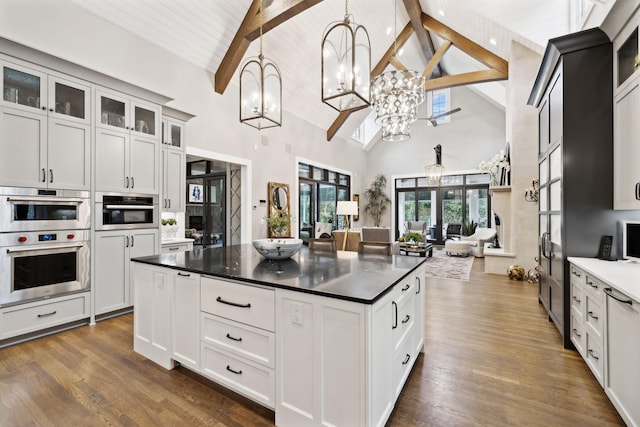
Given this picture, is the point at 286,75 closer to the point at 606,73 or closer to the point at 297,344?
the point at 606,73

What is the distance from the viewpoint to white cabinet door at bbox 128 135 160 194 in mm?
3613

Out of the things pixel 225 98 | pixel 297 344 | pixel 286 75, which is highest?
pixel 286 75

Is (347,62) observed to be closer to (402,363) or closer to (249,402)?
(402,363)

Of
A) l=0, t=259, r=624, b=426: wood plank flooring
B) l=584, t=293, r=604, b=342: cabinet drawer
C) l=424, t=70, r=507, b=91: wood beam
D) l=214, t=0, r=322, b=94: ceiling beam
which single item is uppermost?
l=424, t=70, r=507, b=91: wood beam

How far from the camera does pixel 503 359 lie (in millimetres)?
2498

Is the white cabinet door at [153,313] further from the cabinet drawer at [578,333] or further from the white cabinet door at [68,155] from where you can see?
the cabinet drawer at [578,333]

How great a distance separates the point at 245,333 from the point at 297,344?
0.41 metres

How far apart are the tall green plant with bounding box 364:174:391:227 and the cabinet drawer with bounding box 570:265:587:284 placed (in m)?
8.86

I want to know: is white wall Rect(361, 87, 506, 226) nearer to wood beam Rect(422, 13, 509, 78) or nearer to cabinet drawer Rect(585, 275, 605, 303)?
wood beam Rect(422, 13, 509, 78)

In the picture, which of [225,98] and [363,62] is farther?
[225,98]

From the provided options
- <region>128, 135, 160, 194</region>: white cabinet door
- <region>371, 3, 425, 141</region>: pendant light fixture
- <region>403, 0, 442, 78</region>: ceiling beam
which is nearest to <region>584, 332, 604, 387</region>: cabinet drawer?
<region>371, 3, 425, 141</region>: pendant light fixture

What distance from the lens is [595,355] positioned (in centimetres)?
211

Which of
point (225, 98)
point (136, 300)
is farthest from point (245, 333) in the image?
point (225, 98)

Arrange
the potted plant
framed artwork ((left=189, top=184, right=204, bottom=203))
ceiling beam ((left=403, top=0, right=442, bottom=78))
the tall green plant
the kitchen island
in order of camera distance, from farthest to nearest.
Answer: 1. the tall green plant
2. framed artwork ((left=189, top=184, right=204, bottom=203))
3. the potted plant
4. ceiling beam ((left=403, top=0, right=442, bottom=78))
5. the kitchen island
